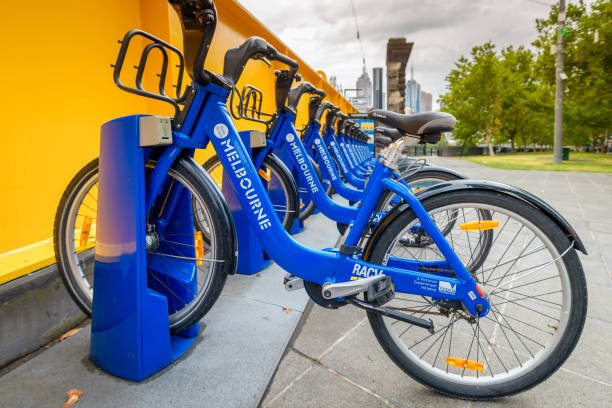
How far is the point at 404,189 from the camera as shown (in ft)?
4.46

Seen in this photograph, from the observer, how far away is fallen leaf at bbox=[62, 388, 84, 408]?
1.31 metres

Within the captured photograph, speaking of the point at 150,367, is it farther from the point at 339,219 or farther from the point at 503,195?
the point at 339,219

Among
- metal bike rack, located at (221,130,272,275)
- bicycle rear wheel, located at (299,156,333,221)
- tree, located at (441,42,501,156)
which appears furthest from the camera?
tree, located at (441,42,501,156)

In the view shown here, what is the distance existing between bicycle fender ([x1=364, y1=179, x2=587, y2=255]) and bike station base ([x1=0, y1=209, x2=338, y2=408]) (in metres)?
0.70

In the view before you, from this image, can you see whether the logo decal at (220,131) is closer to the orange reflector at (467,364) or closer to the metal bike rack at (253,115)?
the metal bike rack at (253,115)

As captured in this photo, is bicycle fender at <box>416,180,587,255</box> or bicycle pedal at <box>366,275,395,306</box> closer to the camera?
bicycle fender at <box>416,180,587,255</box>

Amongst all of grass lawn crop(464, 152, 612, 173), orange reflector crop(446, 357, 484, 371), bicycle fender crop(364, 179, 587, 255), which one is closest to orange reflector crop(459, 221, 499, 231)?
bicycle fender crop(364, 179, 587, 255)

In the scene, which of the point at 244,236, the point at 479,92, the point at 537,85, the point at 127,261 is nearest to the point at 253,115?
the point at 244,236

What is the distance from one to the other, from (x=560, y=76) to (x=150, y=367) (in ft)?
54.7

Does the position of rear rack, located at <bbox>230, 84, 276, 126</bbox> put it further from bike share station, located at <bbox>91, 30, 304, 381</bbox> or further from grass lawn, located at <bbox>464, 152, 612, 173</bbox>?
grass lawn, located at <bbox>464, 152, 612, 173</bbox>

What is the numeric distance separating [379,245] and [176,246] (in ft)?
3.24

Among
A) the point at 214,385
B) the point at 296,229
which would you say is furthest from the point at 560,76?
the point at 214,385

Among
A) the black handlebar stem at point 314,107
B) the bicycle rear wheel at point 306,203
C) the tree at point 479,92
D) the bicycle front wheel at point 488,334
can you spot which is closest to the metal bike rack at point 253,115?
the bicycle rear wheel at point 306,203

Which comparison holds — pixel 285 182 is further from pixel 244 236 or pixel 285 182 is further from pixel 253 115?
pixel 253 115
